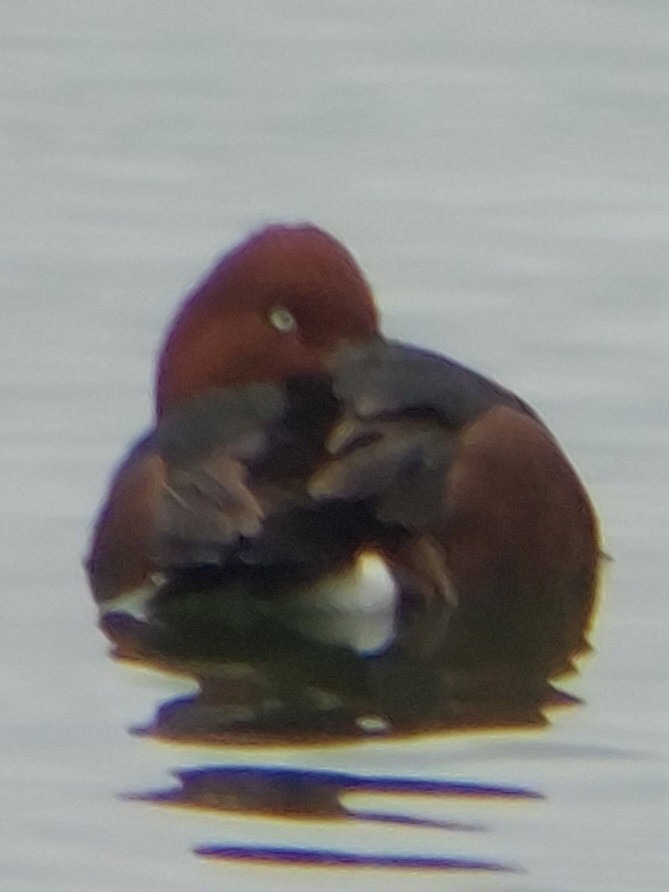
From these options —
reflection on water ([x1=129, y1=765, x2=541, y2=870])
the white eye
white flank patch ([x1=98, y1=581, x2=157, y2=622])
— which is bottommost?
reflection on water ([x1=129, y1=765, x2=541, y2=870])

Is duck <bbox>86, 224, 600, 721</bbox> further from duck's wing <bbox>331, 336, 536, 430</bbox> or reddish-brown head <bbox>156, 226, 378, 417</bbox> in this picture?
reddish-brown head <bbox>156, 226, 378, 417</bbox>

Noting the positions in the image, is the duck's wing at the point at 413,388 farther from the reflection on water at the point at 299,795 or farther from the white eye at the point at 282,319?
the reflection on water at the point at 299,795

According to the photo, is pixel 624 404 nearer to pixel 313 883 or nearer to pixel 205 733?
pixel 205 733

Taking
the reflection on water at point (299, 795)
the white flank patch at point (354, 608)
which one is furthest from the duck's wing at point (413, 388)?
the reflection on water at point (299, 795)

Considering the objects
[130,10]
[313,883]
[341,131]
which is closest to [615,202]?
[341,131]

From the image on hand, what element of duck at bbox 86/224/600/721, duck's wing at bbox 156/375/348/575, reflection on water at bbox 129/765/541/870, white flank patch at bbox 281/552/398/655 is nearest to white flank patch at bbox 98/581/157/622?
duck at bbox 86/224/600/721

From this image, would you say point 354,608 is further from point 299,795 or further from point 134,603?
point 299,795
